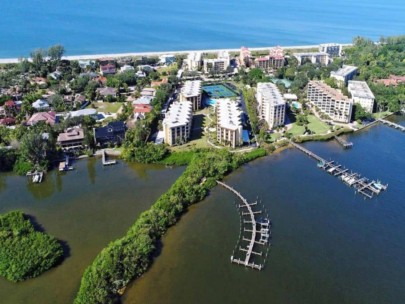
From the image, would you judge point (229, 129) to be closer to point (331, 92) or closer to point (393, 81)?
point (331, 92)

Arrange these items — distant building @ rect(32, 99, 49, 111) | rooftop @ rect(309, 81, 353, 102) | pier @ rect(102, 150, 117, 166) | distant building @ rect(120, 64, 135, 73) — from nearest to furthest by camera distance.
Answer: pier @ rect(102, 150, 117, 166) < rooftop @ rect(309, 81, 353, 102) < distant building @ rect(32, 99, 49, 111) < distant building @ rect(120, 64, 135, 73)

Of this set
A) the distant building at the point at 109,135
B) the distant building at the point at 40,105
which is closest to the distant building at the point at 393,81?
the distant building at the point at 109,135

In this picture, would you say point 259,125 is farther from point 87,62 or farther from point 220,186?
point 87,62

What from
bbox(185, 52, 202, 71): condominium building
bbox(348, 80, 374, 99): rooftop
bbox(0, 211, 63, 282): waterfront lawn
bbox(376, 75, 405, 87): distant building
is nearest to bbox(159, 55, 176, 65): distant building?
bbox(185, 52, 202, 71): condominium building

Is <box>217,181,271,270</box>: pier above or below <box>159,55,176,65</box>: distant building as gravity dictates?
below

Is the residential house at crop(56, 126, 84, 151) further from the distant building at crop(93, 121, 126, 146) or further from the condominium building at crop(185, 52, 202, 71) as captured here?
the condominium building at crop(185, 52, 202, 71)

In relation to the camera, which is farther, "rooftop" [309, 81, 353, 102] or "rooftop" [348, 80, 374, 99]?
"rooftop" [348, 80, 374, 99]
